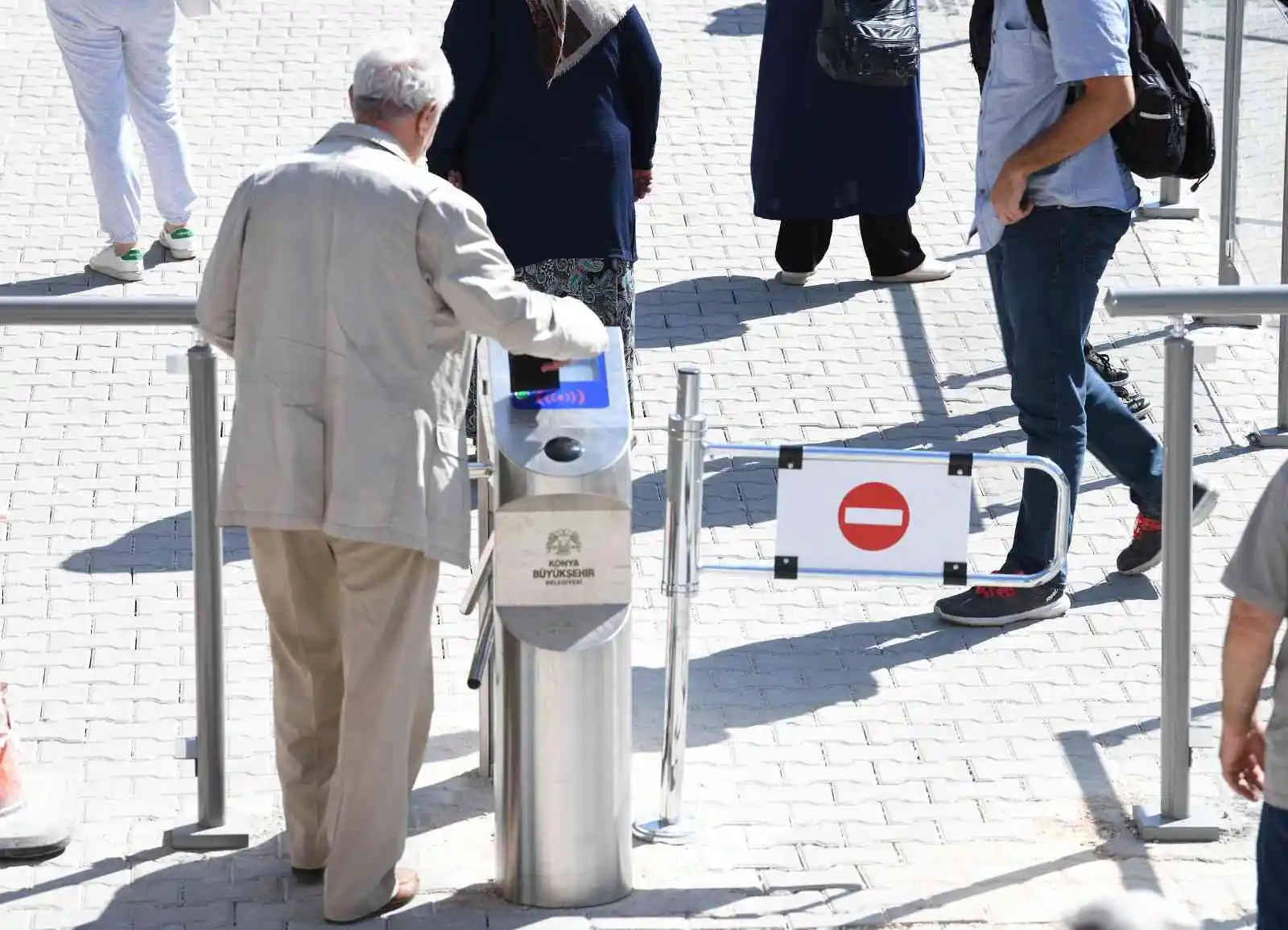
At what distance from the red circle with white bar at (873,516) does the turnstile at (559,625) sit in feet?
1.91

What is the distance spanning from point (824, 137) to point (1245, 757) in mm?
4735

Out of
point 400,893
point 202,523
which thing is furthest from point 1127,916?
point 202,523

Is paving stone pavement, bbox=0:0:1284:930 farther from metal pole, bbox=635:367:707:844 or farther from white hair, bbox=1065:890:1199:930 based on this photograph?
white hair, bbox=1065:890:1199:930

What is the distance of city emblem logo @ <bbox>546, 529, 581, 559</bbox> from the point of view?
4.27 metres

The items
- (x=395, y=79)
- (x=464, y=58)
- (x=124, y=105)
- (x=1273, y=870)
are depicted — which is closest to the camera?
(x=1273, y=870)

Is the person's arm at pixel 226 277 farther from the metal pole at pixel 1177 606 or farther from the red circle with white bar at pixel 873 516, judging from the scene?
the metal pole at pixel 1177 606

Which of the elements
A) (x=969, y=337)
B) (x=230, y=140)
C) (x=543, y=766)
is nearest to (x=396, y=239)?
(x=543, y=766)

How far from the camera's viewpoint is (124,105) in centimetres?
801

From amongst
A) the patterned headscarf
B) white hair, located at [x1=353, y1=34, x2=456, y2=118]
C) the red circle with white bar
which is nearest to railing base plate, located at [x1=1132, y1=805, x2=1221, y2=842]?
the red circle with white bar

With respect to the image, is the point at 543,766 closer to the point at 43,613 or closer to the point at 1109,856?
the point at 1109,856

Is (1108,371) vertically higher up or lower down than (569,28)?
lower down

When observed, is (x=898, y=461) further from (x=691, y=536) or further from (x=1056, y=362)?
(x=1056, y=362)

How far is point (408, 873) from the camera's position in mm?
4480

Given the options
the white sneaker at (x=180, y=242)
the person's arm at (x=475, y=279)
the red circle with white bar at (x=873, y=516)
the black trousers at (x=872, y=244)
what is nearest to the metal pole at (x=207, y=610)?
the person's arm at (x=475, y=279)
